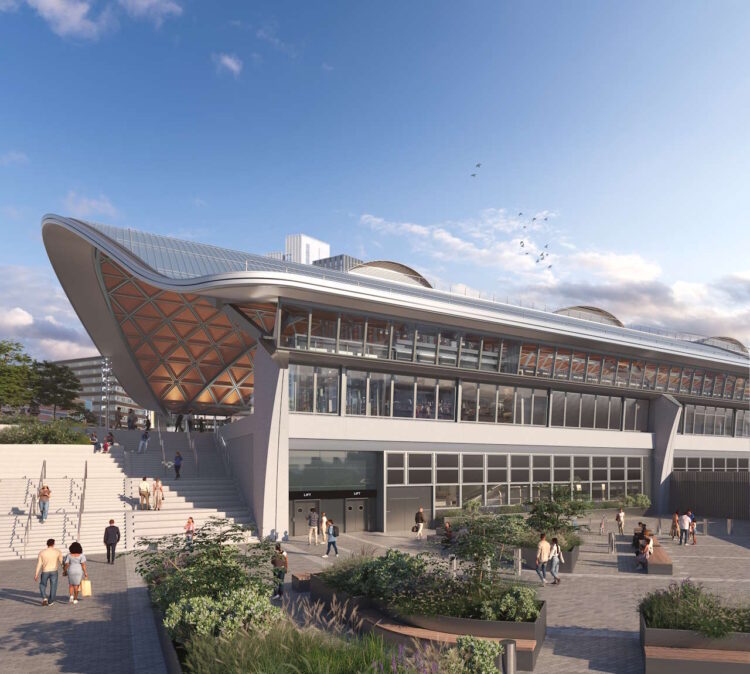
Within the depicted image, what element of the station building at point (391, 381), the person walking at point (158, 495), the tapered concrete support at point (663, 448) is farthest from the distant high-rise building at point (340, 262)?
the person walking at point (158, 495)

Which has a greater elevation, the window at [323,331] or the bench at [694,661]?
the window at [323,331]

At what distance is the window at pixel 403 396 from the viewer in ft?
112

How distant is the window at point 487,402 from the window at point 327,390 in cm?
910

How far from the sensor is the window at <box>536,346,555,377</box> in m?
39.8

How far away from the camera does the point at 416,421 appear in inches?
1362

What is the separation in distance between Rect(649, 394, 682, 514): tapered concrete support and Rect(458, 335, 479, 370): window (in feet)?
56.3

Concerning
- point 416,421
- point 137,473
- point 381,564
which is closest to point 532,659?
point 381,564

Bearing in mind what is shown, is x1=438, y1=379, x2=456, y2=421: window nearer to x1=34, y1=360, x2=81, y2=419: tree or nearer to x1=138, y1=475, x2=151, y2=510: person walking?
x1=138, y1=475, x2=151, y2=510: person walking

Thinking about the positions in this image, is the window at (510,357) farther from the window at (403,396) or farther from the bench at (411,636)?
the bench at (411,636)

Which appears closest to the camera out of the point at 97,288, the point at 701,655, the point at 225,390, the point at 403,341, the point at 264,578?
the point at 701,655

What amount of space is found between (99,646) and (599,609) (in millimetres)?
11776

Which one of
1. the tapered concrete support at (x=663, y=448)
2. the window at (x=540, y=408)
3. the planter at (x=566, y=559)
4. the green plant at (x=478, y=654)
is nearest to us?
the green plant at (x=478, y=654)

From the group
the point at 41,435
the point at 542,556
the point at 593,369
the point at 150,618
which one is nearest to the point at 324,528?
the point at 542,556

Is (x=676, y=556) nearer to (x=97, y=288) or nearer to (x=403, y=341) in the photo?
(x=403, y=341)
